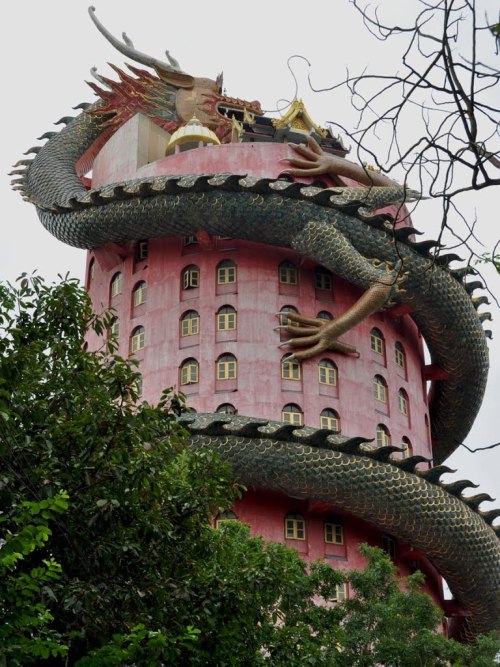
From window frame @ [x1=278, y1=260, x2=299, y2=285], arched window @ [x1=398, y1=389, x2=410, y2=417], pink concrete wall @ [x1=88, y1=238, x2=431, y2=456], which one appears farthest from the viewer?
arched window @ [x1=398, y1=389, x2=410, y2=417]

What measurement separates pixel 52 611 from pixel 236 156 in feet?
77.5

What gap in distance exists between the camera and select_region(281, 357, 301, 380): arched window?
105 feet

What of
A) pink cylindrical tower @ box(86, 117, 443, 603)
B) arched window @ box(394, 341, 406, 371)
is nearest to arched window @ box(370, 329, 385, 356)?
pink cylindrical tower @ box(86, 117, 443, 603)

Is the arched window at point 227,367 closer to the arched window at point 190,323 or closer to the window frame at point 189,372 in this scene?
the window frame at point 189,372

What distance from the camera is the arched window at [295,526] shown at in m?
30.2

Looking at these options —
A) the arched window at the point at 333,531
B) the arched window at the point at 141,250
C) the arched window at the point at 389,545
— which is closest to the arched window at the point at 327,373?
the arched window at the point at 333,531

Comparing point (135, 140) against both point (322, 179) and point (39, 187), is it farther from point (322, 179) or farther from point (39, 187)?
point (322, 179)

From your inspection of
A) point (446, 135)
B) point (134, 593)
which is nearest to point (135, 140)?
point (134, 593)

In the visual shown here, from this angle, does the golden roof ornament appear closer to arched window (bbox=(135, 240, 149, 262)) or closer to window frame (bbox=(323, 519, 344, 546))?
arched window (bbox=(135, 240, 149, 262))

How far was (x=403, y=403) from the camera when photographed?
34.2 meters

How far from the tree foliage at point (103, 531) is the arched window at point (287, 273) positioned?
1800 cm

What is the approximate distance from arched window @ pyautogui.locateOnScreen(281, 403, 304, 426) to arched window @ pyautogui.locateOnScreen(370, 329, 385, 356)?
305 cm

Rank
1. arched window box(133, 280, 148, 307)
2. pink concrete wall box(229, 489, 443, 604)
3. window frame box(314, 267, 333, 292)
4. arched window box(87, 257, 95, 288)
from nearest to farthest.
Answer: pink concrete wall box(229, 489, 443, 604) < window frame box(314, 267, 333, 292) < arched window box(133, 280, 148, 307) < arched window box(87, 257, 95, 288)

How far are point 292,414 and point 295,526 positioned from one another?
2807mm
